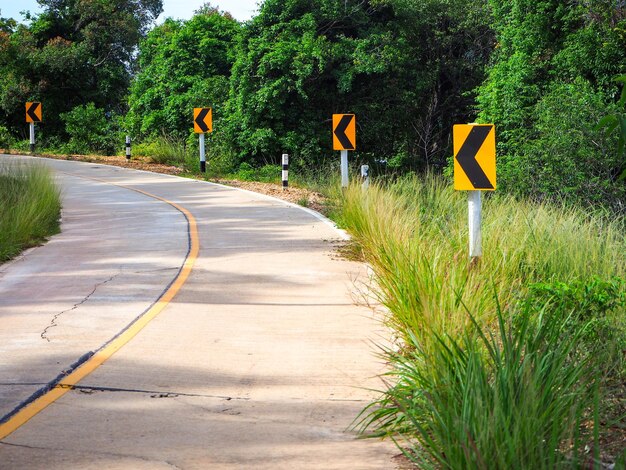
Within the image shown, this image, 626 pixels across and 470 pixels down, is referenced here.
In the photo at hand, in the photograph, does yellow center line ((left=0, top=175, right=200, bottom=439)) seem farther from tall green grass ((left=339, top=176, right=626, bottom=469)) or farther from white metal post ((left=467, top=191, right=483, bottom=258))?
white metal post ((left=467, top=191, right=483, bottom=258))

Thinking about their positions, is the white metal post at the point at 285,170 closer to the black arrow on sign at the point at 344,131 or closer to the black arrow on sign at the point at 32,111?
the black arrow on sign at the point at 344,131

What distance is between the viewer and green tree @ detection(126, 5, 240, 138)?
37.9m

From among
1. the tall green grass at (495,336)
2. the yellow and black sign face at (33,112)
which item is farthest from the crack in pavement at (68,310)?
the yellow and black sign face at (33,112)

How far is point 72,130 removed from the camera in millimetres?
44375

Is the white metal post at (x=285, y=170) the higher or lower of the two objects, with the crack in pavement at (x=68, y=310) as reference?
higher

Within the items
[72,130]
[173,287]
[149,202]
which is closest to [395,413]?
[173,287]

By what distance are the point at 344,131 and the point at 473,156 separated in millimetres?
11256

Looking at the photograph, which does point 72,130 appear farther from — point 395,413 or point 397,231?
point 395,413

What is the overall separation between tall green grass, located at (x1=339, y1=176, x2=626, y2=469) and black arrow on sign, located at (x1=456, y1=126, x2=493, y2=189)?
28.3 inches

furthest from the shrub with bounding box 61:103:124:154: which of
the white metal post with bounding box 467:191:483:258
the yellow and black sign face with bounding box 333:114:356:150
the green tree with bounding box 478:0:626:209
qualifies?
the white metal post with bounding box 467:191:483:258

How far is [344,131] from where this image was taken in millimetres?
21844

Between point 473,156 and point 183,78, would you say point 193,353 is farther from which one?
point 183,78

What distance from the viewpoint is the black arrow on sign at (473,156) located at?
35.1 feet

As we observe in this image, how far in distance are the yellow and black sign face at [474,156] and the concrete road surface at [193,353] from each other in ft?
5.99
